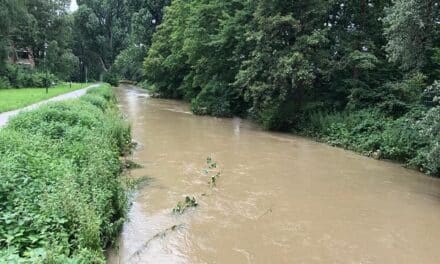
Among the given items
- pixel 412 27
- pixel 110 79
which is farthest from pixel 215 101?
pixel 110 79

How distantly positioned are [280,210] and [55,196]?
4.89m

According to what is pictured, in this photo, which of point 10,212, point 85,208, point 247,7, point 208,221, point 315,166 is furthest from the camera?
point 247,7

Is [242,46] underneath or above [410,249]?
above

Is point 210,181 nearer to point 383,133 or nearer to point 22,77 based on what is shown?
point 383,133

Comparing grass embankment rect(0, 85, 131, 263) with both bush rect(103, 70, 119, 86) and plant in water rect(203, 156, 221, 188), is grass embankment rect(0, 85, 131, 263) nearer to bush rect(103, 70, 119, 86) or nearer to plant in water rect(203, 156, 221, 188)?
plant in water rect(203, 156, 221, 188)

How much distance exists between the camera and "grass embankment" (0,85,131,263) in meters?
4.16

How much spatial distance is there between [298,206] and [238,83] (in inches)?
492

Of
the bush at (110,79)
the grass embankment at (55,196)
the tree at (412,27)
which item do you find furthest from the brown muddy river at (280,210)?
the bush at (110,79)

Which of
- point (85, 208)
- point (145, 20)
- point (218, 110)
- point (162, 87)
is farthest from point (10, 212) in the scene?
point (145, 20)

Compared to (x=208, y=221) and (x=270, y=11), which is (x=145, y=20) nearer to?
(x=270, y=11)

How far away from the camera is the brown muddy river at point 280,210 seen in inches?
253

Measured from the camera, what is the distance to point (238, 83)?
2052cm

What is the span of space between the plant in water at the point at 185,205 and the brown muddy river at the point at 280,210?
17 cm

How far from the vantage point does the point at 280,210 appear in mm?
8391
